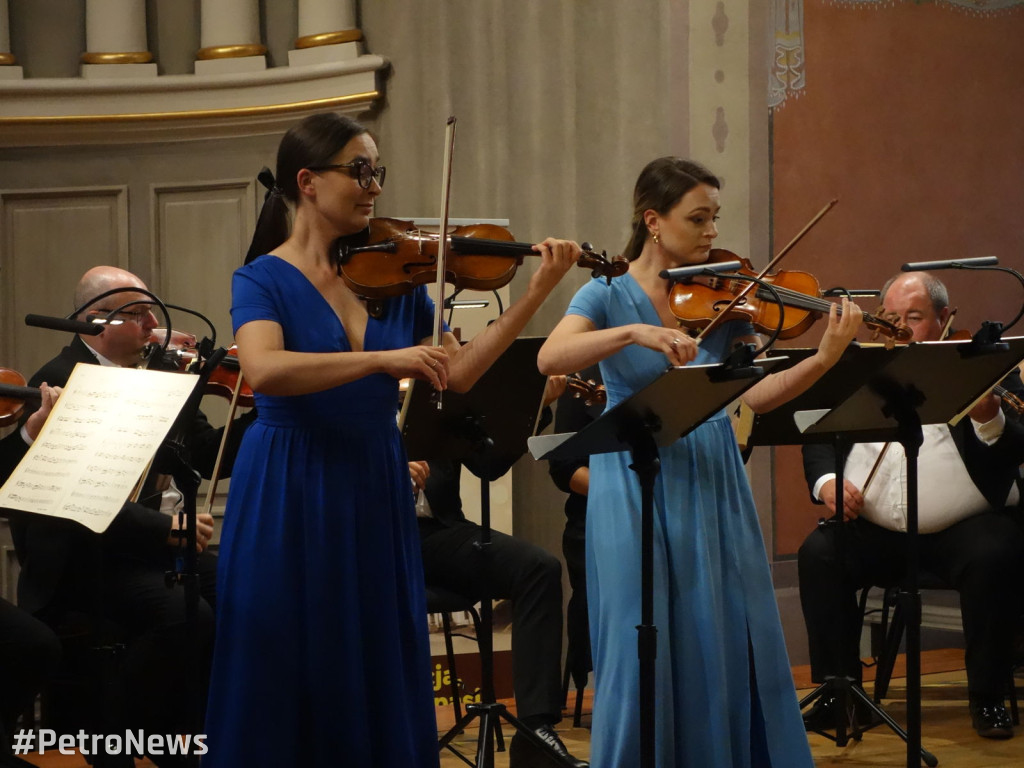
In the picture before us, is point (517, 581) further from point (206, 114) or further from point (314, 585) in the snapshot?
point (206, 114)

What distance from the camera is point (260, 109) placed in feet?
17.1

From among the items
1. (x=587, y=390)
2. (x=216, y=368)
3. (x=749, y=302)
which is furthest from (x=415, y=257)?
(x=587, y=390)

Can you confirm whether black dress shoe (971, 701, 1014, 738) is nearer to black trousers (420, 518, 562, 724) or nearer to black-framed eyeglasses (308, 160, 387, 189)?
black trousers (420, 518, 562, 724)

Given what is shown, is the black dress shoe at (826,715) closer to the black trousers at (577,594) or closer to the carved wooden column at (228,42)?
the black trousers at (577,594)

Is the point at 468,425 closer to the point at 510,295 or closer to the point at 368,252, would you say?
the point at 368,252

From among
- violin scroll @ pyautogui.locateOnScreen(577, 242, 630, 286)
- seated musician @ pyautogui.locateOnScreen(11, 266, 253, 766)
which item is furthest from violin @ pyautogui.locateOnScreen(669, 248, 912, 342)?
seated musician @ pyautogui.locateOnScreen(11, 266, 253, 766)

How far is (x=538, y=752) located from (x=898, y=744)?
1.15 meters

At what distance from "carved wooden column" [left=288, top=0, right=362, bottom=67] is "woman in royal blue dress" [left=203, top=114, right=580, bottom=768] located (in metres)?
2.99

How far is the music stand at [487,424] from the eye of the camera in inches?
128

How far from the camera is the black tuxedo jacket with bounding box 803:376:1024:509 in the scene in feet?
12.9

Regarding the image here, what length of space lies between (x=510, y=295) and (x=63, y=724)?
2399mm

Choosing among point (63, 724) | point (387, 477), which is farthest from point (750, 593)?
point (63, 724)

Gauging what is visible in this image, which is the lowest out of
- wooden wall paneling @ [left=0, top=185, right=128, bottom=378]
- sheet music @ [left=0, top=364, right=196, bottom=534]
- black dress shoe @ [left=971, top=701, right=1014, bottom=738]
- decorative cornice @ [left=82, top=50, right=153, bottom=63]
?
black dress shoe @ [left=971, top=701, right=1014, bottom=738]

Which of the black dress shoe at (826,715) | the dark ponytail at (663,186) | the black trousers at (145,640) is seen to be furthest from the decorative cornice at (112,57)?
the black dress shoe at (826,715)
